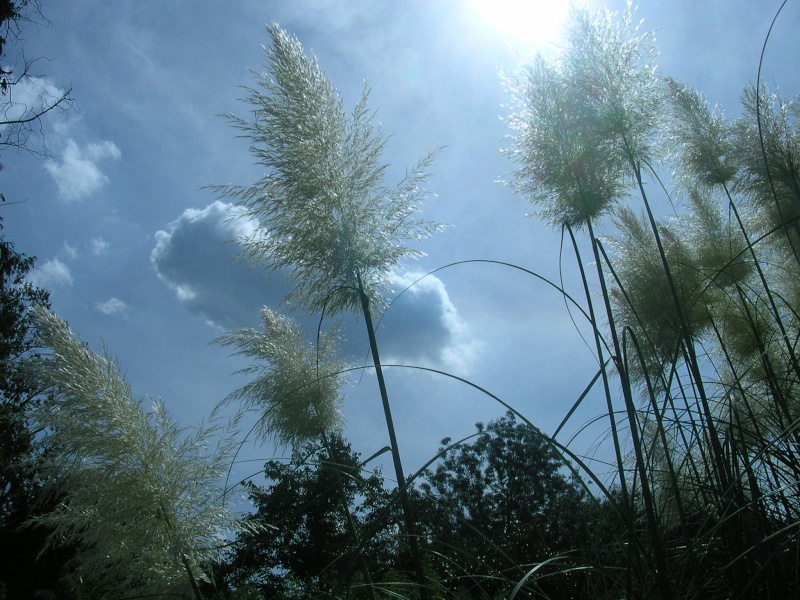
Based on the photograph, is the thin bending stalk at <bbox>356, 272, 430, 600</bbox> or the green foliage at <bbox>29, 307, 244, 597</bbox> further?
the green foliage at <bbox>29, 307, 244, 597</bbox>

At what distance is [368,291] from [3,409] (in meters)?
12.4

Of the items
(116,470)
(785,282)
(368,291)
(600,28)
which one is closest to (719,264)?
(785,282)

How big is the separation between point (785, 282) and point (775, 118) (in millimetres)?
1088

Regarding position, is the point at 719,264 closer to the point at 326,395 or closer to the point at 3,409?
the point at 326,395

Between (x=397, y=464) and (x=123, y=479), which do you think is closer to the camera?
(x=397, y=464)

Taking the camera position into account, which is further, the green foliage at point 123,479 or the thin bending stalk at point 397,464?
the green foliage at point 123,479

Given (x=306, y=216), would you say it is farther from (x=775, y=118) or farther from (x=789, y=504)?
(x=775, y=118)

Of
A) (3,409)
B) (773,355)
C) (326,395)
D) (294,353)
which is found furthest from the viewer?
(3,409)

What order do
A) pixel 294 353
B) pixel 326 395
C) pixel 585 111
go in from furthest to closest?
pixel 294 353 < pixel 326 395 < pixel 585 111

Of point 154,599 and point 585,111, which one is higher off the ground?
point 585,111

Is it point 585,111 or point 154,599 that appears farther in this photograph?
point 154,599

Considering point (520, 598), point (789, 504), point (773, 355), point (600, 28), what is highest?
point (600, 28)

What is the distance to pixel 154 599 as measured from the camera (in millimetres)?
3504

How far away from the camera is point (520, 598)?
1650mm
